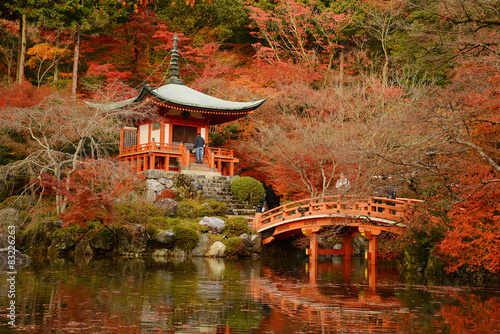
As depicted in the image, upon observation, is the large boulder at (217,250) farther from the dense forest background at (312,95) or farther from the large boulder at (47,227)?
the large boulder at (47,227)

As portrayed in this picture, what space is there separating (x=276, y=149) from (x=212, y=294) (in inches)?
503

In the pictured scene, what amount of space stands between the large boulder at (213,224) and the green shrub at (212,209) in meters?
0.82

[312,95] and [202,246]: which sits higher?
[312,95]

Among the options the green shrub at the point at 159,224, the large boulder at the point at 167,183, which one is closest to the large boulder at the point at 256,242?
the green shrub at the point at 159,224

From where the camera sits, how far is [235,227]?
19.2 meters

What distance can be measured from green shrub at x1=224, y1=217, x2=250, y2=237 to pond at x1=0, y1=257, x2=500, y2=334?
Result: 4.96 metres

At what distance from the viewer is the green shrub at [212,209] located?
20312 mm

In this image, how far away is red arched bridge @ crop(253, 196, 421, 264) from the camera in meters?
16.1

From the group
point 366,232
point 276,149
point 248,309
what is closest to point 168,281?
point 248,309

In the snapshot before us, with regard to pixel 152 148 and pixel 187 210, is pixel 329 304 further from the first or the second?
pixel 152 148

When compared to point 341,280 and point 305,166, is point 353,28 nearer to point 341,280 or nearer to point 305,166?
point 305,166

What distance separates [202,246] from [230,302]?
9694 millimetres

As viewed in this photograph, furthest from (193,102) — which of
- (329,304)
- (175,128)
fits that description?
(329,304)

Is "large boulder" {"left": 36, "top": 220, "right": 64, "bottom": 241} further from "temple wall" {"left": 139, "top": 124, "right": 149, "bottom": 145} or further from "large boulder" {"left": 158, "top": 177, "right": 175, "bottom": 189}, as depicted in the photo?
"temple wall" {"left": 139, "top": 124, "right": 149, "bottom": 145}
